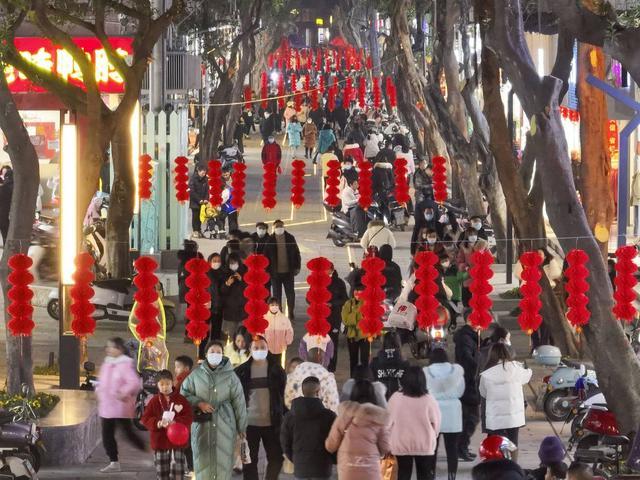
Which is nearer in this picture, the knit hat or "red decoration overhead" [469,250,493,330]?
the knit hat

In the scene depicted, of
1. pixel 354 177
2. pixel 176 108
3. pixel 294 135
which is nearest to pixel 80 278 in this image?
pixel 176 108

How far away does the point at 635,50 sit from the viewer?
15688 mm

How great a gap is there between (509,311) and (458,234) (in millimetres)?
2509

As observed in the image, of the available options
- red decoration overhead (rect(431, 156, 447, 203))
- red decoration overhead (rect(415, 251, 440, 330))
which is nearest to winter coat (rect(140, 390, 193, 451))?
red decoration overhead (rect(415, 251, 440, 330))

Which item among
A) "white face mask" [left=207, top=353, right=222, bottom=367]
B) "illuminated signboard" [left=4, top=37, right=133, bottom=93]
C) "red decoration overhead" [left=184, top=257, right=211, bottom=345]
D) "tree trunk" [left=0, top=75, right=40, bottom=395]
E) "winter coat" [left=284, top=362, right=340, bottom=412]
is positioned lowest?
"winter coat" [left=284, top=362, right=340, bottom=412]

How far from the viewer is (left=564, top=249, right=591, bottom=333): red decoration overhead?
18438 millimetres

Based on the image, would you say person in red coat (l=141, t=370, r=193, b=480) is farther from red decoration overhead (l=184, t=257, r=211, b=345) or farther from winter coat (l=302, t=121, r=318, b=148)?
winter coat (l=302, t=121, r=318, b=148)

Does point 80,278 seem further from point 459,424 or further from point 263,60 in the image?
point 263,60

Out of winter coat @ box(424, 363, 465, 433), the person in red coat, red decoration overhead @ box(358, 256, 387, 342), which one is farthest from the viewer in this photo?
red decoration overhead @ box(358, 256, 387, 342)

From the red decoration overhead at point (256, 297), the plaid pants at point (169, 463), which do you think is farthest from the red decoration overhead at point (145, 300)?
the plaid pants at point (169, 463)

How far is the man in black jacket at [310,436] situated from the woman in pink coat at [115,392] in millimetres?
2846

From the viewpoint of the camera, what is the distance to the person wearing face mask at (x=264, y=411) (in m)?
15.8

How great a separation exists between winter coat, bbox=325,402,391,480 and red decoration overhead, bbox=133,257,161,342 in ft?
20.0

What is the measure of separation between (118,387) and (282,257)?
8.94 m
